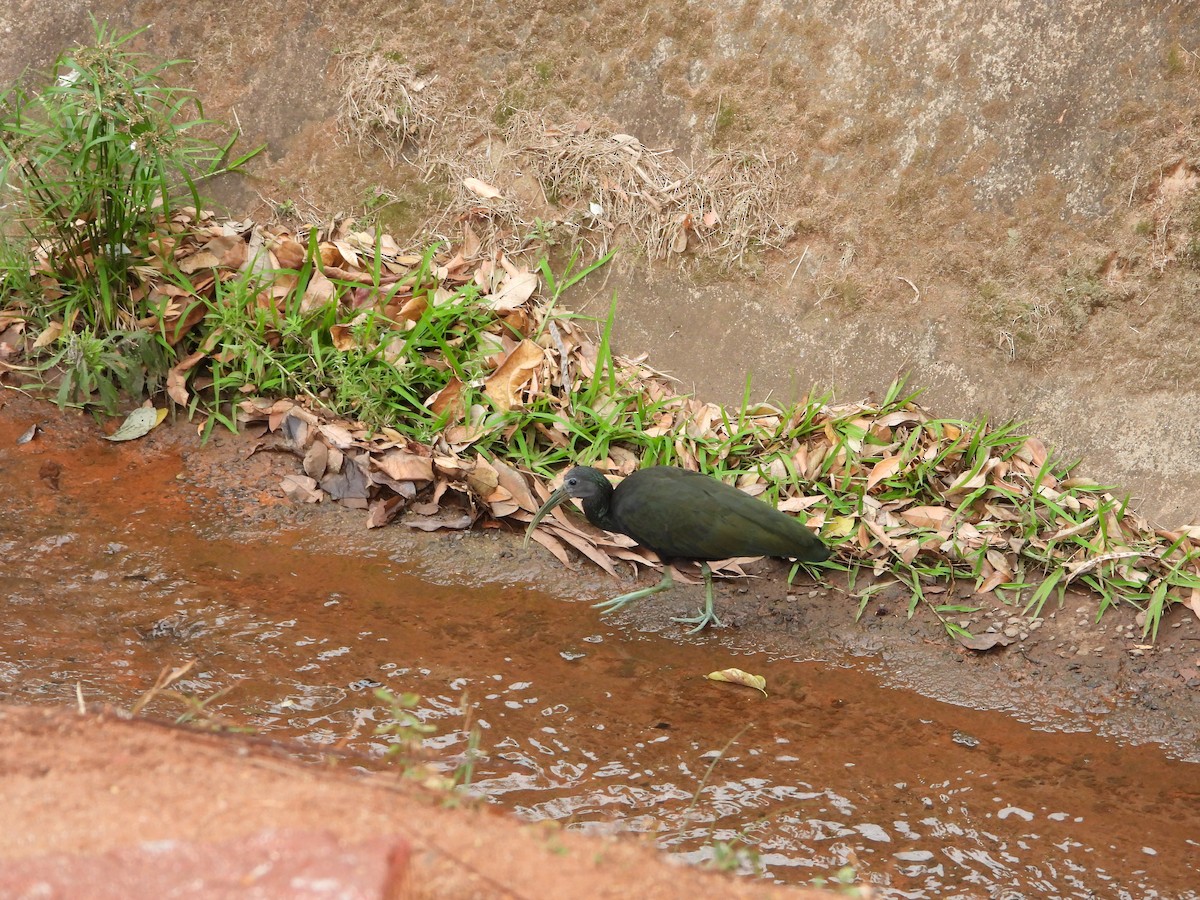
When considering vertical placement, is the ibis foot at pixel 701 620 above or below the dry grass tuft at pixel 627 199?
below

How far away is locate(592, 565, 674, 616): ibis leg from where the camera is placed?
3.89 m

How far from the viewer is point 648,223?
16.4 feet

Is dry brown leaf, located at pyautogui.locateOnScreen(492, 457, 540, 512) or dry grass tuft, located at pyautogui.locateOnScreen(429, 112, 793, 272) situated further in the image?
dry grass tuft, located at pyautogui.locateOnScreen(429, 112, 793, 272)

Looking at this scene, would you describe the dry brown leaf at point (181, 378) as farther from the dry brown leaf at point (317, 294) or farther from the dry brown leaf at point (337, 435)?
the dry brown leaf at point (337, 435)

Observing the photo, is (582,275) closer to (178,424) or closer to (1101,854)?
(178,424)

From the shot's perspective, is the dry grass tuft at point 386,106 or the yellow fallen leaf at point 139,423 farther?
the dry grass tuft at point 386,106

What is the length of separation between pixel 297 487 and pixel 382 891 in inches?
114

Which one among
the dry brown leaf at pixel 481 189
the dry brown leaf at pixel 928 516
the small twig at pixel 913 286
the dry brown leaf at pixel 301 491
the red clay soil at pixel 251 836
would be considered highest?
the dry brown leaf at pixel 481 189

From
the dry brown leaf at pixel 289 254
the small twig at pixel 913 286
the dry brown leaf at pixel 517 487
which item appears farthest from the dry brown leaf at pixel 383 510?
the small twig at pixel 913 286

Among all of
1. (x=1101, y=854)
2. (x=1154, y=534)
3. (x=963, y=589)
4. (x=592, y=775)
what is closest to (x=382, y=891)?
(x=592, y=775)

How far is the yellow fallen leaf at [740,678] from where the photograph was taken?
3510 mm

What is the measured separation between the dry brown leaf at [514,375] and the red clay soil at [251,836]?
8.41ft

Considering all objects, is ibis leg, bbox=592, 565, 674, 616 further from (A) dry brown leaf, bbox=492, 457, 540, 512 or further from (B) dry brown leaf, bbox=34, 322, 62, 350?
(B) dry brown leaf, bbox=34, 322, 62, 350

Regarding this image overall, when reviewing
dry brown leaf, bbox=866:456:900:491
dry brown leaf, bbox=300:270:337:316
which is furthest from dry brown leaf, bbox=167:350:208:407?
dry brown leaf, bbox=866:456:900:491
